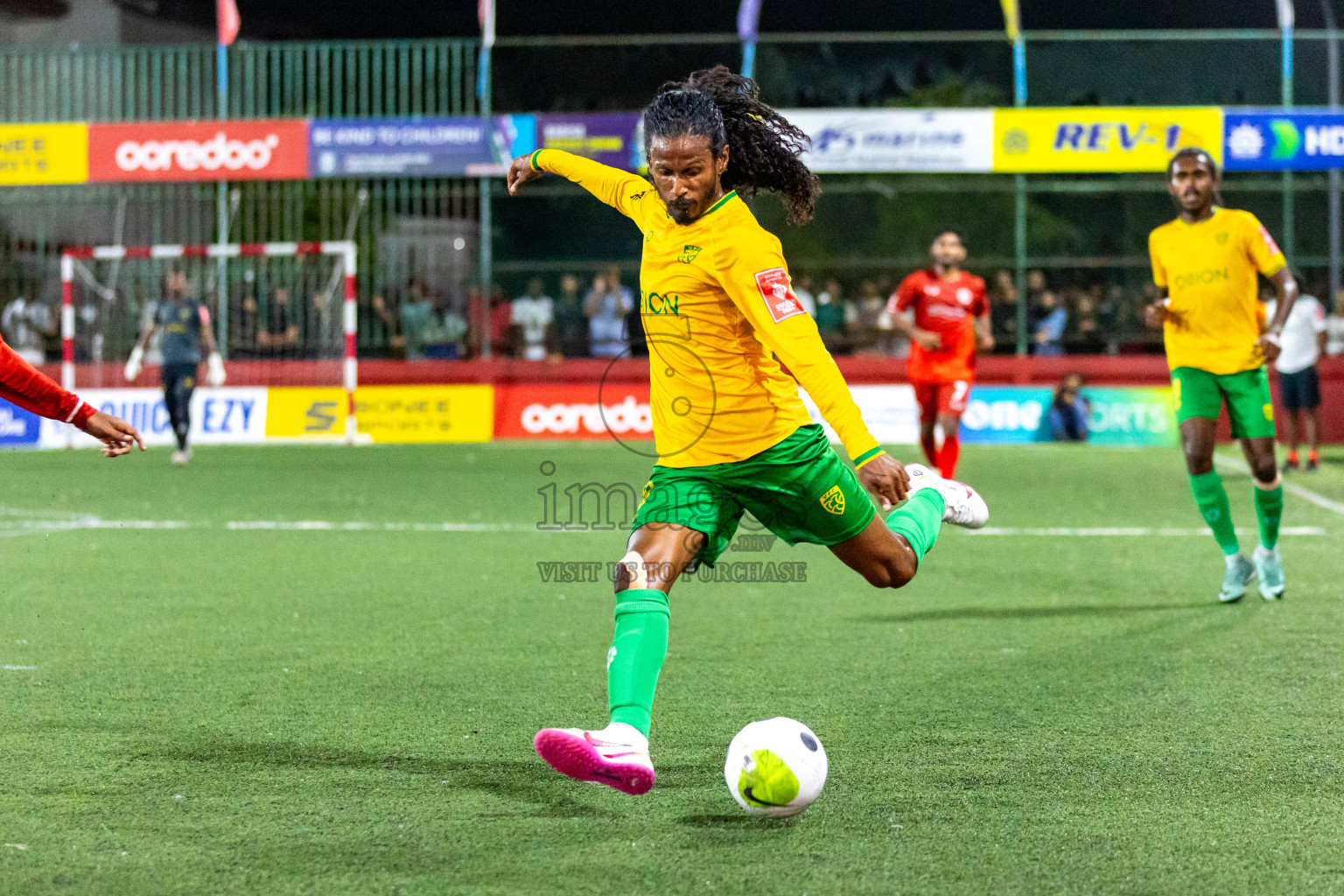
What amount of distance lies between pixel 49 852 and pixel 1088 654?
4.30m

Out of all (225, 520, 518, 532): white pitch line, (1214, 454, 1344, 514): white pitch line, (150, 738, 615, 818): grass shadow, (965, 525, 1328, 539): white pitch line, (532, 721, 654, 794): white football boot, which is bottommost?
(150, 738, 615, 818): grass shadow

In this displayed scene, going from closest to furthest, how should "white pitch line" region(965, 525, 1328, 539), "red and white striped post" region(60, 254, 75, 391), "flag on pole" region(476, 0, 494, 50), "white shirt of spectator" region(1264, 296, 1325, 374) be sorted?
1. "white pitch line" region(965, 525, 1328, 539)
2. "white shirt of spectator" region(1264, 296, 1325, 374)
3. "red and white striped post" region(60, 254, 75, 391)
4. "flag on pole" region(476, 0, 494, 50)

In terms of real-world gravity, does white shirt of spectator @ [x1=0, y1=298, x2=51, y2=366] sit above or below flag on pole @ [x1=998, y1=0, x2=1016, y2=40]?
below

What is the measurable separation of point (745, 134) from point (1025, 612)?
3827 millimetres

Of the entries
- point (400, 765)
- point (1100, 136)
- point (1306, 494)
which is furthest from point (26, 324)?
point (400, 765)

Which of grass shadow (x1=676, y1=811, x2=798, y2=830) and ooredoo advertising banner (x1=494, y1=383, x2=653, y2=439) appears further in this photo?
ooredoo advertising banner (x1=494, y1=383, x2=653, y2=439)

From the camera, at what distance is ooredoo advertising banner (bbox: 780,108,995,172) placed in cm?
2006

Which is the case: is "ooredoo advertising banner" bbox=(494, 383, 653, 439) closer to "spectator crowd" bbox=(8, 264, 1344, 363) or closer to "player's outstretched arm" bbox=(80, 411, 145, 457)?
"spectator crowd" bbox=(8, 264, 1344, 363)

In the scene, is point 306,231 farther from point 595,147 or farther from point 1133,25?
point 1133,25

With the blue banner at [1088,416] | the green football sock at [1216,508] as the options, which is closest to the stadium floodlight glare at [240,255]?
the blue banner at [1088,416]

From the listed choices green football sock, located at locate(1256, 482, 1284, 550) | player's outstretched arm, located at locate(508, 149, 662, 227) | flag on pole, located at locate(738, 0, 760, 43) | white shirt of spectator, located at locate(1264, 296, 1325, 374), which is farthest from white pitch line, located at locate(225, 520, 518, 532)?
flag on pole, located at locate(738, 0, 760, 43)

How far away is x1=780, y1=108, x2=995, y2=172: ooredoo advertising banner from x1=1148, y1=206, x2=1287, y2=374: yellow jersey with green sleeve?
1256cm

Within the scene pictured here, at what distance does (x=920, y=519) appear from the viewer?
497cm

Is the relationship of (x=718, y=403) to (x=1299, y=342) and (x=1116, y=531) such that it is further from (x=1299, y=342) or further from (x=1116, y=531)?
(x=1299, y=342)
